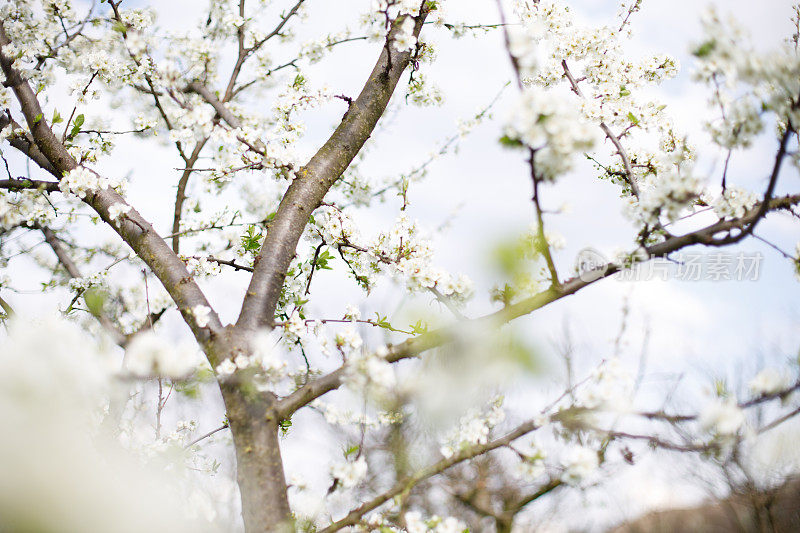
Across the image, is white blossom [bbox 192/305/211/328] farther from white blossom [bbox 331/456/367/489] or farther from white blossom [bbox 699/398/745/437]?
white blossom [bbox 699/398/745/437]

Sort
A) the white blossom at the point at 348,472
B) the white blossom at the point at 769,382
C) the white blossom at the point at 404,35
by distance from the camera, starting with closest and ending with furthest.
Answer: the white blossom at the point at 769,382 < the white blossom at the point at 348,472 < the white blossom at the point at 404,35

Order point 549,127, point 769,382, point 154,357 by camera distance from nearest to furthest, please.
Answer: point 549,127
point 769,382
point 154,357

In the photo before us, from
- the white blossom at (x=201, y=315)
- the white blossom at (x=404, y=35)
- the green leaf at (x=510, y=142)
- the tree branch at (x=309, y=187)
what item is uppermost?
the white blossom at (x=404, y=35)

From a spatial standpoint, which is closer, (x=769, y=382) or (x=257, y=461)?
(x=769, y=382)

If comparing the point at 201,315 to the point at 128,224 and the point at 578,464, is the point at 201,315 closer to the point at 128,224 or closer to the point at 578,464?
the point at 128,224

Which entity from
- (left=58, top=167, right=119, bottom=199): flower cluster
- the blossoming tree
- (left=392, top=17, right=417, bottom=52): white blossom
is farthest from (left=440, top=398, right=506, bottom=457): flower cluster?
(left=58, top=167, right=119, bottom=199): flower cluster

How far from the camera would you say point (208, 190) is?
15.8ft

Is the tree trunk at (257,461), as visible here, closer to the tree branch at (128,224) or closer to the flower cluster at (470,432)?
the tree branch at (128,224)

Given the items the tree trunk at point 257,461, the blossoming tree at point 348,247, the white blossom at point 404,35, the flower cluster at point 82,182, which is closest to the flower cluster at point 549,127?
the blossoming tree at point 348,247

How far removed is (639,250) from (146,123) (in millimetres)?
3541

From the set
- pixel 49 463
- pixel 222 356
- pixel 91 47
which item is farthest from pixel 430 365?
pixel 91 47

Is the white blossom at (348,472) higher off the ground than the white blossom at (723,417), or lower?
higher

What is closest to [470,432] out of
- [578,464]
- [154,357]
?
[578,464]

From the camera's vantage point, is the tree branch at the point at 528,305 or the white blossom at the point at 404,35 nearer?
the tree branch at the point at 528,305
